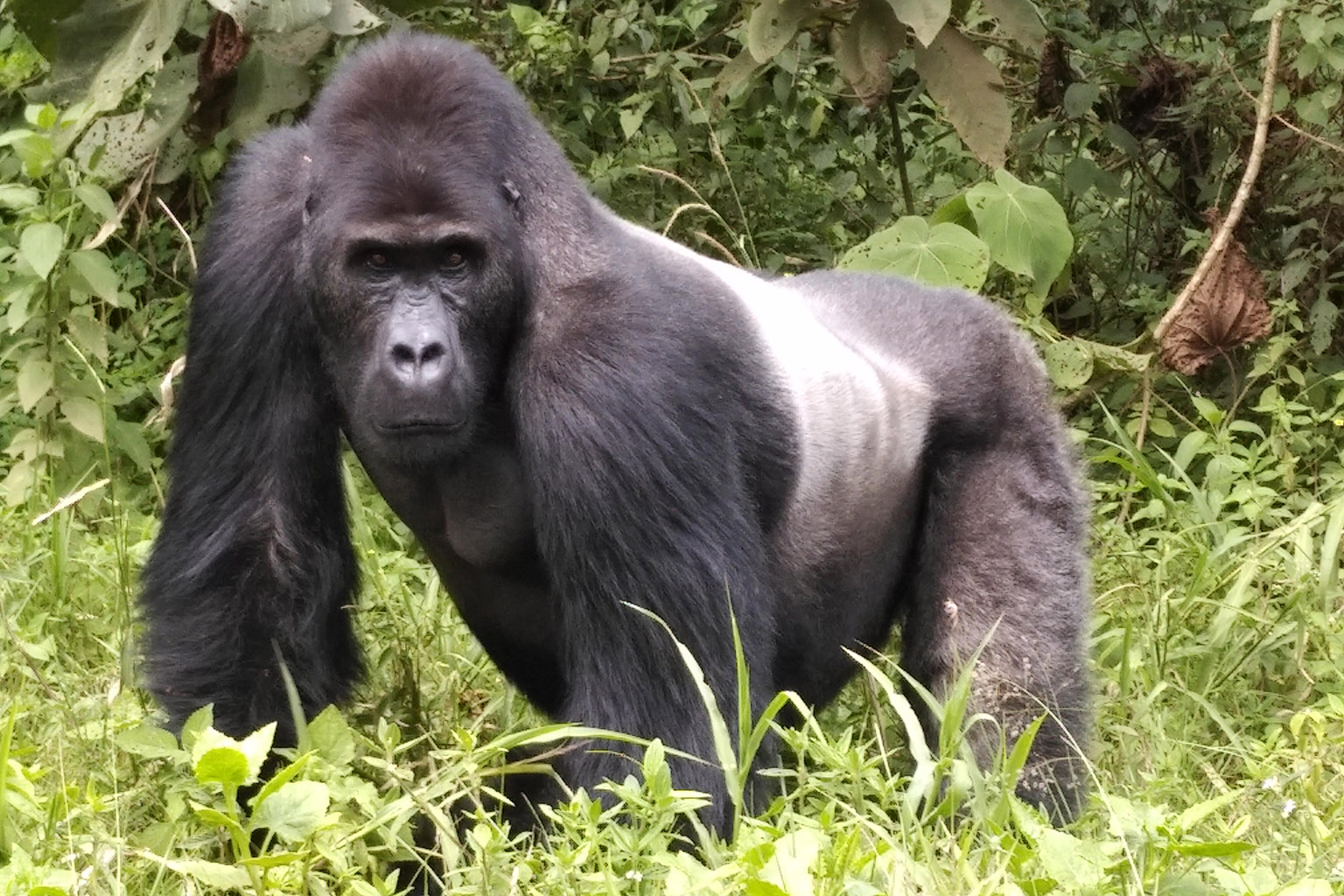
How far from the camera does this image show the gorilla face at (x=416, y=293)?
292 cm

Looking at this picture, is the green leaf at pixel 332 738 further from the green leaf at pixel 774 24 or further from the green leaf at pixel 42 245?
the green leaf at pixel 774 24

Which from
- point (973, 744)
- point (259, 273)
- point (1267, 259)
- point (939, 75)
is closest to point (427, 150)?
point (259, 273)

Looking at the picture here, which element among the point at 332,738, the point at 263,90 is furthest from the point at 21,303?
the point at 332,738

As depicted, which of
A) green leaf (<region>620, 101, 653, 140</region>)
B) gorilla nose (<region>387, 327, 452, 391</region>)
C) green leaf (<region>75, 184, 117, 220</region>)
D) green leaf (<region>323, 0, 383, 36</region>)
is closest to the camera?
gorilla nose (<region>387, 327, 452, 391</region>)

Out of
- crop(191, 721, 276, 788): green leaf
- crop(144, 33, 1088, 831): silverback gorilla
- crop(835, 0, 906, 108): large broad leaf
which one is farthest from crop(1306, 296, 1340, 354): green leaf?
crop(191, 721, 276, 788): green leaf

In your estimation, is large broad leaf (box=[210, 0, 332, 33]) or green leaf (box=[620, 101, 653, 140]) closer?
large broad leaf (box=[210, 0, 332, 33])

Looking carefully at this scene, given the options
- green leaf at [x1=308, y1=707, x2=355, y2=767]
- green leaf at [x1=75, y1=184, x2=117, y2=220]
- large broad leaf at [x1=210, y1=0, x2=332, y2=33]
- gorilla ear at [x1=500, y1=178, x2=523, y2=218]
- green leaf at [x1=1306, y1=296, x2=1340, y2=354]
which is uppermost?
gorilla ear at [x1=500, y1=178, x2=523, y2=218]

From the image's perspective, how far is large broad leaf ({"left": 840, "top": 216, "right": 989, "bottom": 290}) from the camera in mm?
4762

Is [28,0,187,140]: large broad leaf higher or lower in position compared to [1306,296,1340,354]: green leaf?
higher

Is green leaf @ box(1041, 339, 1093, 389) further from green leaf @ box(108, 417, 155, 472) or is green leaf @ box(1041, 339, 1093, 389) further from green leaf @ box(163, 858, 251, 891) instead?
green leaf @ box(163, 858, 251, 891)

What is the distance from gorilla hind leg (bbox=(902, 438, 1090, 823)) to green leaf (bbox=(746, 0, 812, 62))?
52.4 inches

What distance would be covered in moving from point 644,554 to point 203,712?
2.48ft

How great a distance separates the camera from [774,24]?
466cm

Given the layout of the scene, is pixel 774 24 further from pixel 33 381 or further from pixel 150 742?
pixel 150 742
